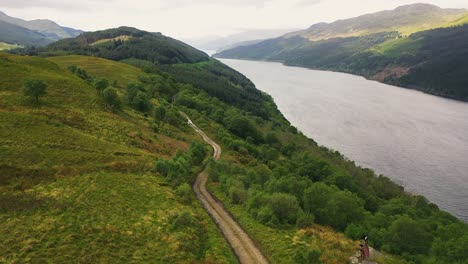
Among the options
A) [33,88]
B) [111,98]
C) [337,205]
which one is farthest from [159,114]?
[337,205]

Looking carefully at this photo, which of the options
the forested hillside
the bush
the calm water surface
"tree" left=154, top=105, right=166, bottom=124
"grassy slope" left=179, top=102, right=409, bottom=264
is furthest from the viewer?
the calm water surface

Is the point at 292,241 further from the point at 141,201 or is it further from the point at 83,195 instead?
the point at 83,195

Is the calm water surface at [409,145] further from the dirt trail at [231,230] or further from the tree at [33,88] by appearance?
the tree at [33,88]

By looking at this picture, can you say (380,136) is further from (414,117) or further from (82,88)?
(82,88)

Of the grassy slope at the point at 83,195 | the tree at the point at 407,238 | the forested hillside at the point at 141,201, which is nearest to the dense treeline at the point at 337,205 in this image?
the tree at the point at 407,238

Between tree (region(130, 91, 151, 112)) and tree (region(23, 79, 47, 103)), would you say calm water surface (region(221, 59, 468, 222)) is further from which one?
tree (region(23, 79, 47, 103))

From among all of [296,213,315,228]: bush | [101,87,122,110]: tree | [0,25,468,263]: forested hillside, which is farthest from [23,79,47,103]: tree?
[296,213,315,228]: bush

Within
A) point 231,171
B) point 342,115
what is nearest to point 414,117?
point 342,115
